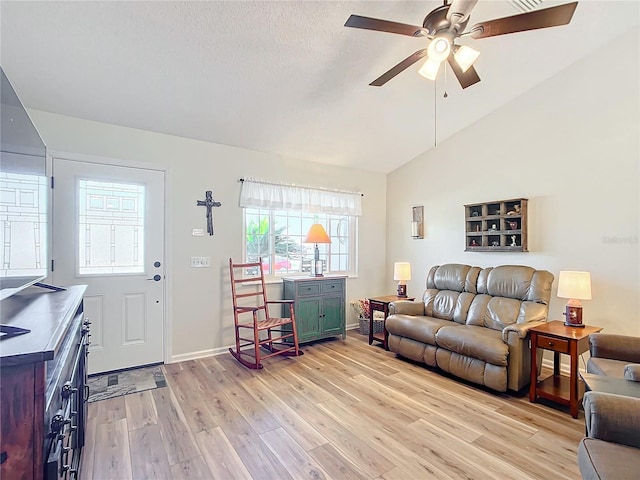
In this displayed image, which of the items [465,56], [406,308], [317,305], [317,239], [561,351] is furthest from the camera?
[317,305]

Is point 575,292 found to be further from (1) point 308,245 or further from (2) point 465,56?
(1) point 308,245

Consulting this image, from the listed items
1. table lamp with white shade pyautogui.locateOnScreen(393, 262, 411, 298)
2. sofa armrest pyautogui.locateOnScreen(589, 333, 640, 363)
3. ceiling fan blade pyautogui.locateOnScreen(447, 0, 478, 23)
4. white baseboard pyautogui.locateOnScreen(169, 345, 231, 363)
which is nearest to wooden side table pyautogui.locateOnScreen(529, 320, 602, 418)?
sofa armrest pyautogui.locateOnScreen(589, 333, 640, 363)

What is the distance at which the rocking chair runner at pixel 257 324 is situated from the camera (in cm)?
361

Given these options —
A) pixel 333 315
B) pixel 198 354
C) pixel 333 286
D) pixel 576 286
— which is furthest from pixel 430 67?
pixel 198 354

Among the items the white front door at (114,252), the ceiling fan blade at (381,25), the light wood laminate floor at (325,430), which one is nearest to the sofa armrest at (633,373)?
the light wood laminate floor at (325,430)

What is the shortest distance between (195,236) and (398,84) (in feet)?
8.64

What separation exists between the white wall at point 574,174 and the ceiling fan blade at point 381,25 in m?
2.27

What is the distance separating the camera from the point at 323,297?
4.27 metres

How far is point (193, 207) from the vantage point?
12.1ft

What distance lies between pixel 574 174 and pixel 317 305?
3.09 m

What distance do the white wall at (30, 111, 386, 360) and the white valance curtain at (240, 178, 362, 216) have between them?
12 centimetres

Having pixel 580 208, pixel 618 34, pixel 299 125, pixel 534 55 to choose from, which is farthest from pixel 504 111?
pixel 299 125

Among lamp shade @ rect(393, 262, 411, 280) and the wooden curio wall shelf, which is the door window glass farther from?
the wooden curio wall shelf

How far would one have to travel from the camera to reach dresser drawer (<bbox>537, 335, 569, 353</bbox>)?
8.53 ft
